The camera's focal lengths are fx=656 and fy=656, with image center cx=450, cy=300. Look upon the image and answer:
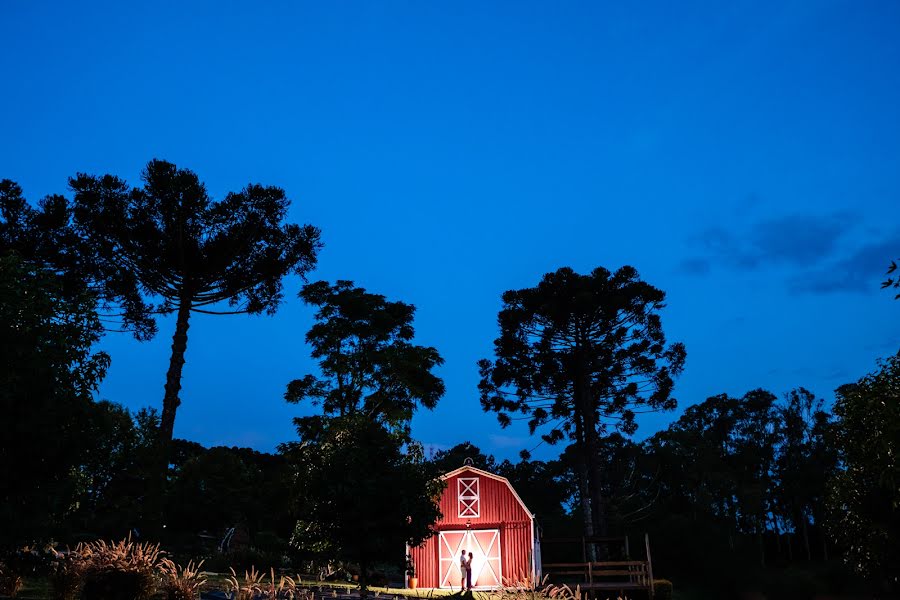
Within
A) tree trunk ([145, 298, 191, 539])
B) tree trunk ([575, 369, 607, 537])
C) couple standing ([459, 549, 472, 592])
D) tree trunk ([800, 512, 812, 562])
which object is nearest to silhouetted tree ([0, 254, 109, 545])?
tree trunk ([145, 298, 191, 539])

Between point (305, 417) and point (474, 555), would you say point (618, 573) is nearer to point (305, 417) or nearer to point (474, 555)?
point (474, 555)

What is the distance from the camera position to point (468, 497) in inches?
1404

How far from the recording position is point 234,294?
95.1ft

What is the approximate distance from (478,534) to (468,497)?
1.97 m

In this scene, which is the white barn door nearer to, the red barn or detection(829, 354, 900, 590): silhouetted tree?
the red barn

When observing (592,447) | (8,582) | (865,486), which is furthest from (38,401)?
(592,447)

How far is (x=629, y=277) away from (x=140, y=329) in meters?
27.3

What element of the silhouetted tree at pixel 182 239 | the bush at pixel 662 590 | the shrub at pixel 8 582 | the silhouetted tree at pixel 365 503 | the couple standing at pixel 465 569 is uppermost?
the silhouetted tree at pixel 182 239

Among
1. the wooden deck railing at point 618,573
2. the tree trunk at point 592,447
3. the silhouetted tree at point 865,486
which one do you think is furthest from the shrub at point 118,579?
the tree trunk at point 592,447

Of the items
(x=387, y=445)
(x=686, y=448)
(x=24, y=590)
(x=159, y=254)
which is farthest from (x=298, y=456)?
(x=686, y=448)

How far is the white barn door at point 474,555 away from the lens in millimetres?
34594

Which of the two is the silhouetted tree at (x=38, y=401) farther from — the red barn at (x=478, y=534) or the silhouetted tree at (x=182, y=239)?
the red barn at (x=478, y=534)

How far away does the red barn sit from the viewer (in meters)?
34.5

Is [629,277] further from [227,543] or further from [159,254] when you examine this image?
[227,543]
